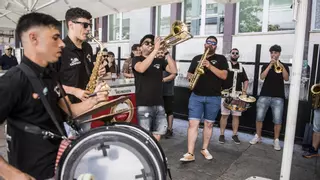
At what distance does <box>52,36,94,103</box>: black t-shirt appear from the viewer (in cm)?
257

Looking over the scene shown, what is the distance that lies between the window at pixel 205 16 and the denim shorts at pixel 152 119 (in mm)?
6238

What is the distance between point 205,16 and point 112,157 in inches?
347

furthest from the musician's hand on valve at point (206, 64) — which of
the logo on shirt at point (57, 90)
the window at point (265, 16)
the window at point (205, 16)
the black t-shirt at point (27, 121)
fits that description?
the window at point (205, 16)

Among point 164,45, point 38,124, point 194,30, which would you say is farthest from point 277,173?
point 194,30

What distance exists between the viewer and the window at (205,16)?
357 inches

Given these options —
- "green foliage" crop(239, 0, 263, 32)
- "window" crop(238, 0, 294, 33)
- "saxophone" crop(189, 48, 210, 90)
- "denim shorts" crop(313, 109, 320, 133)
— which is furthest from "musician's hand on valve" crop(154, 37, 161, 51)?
"green foliage" crop(239, 0, 263, 32)

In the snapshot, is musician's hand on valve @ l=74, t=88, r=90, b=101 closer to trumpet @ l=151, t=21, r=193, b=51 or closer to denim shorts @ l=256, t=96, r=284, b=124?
trumpet @ l=151, t=21, r=193, b=51

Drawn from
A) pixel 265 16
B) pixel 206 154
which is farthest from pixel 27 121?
pixel 265 16

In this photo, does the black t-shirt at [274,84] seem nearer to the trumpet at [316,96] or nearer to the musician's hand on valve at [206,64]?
the trumpet at [316,96]

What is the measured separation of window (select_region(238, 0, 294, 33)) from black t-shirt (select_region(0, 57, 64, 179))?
25.3 ft

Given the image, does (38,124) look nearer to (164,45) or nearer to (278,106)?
(164,45)

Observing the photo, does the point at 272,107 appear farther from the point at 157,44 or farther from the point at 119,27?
the point at 119,27

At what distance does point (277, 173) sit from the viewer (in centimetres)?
372

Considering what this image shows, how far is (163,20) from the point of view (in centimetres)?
1058
